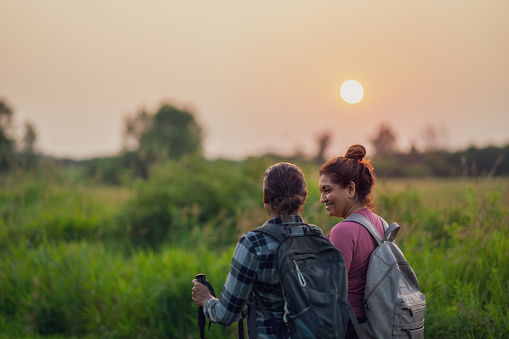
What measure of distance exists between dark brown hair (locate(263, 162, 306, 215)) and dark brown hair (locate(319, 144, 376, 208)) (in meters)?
0.49

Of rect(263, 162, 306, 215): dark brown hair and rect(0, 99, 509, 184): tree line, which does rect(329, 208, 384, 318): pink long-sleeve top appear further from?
rect(0, 99, 509, 184): tree line

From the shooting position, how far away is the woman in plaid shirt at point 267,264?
246 cm

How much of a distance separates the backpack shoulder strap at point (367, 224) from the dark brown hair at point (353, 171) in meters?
0.17

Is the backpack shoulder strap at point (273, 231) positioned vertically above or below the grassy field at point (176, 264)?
above

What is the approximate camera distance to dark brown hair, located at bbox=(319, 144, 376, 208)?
2.95 m

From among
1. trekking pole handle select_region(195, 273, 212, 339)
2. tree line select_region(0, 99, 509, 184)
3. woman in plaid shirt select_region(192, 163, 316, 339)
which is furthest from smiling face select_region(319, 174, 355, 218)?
tree line select_region(0, 99, 509, 184)

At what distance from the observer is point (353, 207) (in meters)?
3.02

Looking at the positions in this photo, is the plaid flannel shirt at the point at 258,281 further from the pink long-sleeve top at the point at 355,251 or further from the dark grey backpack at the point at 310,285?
the pink long-sleeve top at the point at 355,251

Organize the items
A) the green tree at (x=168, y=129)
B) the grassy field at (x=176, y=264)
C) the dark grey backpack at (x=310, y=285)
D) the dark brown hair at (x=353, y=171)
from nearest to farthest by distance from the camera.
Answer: the dark grey backpack at (x=310, y=285), the dark brown hair at (x=353, y=171), the grassy field at (x=176, y=264), the green tree at (x=168, y=129)

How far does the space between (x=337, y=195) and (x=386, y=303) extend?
0.76 metres

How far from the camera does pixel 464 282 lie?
4.73 meters

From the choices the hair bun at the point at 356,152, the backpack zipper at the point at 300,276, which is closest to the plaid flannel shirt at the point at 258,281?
the backpack zipper at the point at 300,276

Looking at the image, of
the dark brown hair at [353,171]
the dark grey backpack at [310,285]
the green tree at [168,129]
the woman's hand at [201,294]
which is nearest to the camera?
the dark grey backpack at [310,285]

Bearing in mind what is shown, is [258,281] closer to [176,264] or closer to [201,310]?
[201,310]
